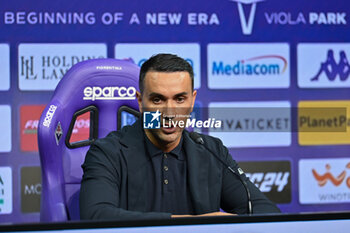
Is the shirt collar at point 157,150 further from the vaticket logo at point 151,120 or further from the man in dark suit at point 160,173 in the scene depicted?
the vaticket logo at point 151,120

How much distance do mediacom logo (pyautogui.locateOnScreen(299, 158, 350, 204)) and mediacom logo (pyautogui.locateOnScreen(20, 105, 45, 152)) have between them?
1.81 m

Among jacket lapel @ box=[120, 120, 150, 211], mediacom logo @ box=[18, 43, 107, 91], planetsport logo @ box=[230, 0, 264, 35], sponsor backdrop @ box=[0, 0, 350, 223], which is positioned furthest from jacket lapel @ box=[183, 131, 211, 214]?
planetsport logo @ box=[230, 0, 264, 35]

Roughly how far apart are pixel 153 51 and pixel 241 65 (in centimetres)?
60

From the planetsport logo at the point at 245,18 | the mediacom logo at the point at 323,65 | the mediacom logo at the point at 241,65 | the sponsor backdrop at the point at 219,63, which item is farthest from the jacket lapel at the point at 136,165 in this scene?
the mediacom logo at the point at 323,65

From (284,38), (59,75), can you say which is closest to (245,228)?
(59,75)

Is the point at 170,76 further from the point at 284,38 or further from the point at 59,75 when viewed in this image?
the point at 284,38

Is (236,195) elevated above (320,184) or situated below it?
above

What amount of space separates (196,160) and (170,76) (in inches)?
10.0

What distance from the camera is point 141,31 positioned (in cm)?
303

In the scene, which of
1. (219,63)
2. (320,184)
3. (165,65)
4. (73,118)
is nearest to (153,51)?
(219,63)

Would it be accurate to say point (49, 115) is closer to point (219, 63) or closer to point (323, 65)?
point (219, 63)

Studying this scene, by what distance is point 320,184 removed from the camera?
3.22 metres

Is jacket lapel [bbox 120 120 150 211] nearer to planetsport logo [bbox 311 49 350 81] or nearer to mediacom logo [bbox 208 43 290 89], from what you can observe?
mediacom logo [bbox 208 43 290 89]

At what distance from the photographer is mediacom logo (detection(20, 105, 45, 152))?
9.67 ft
